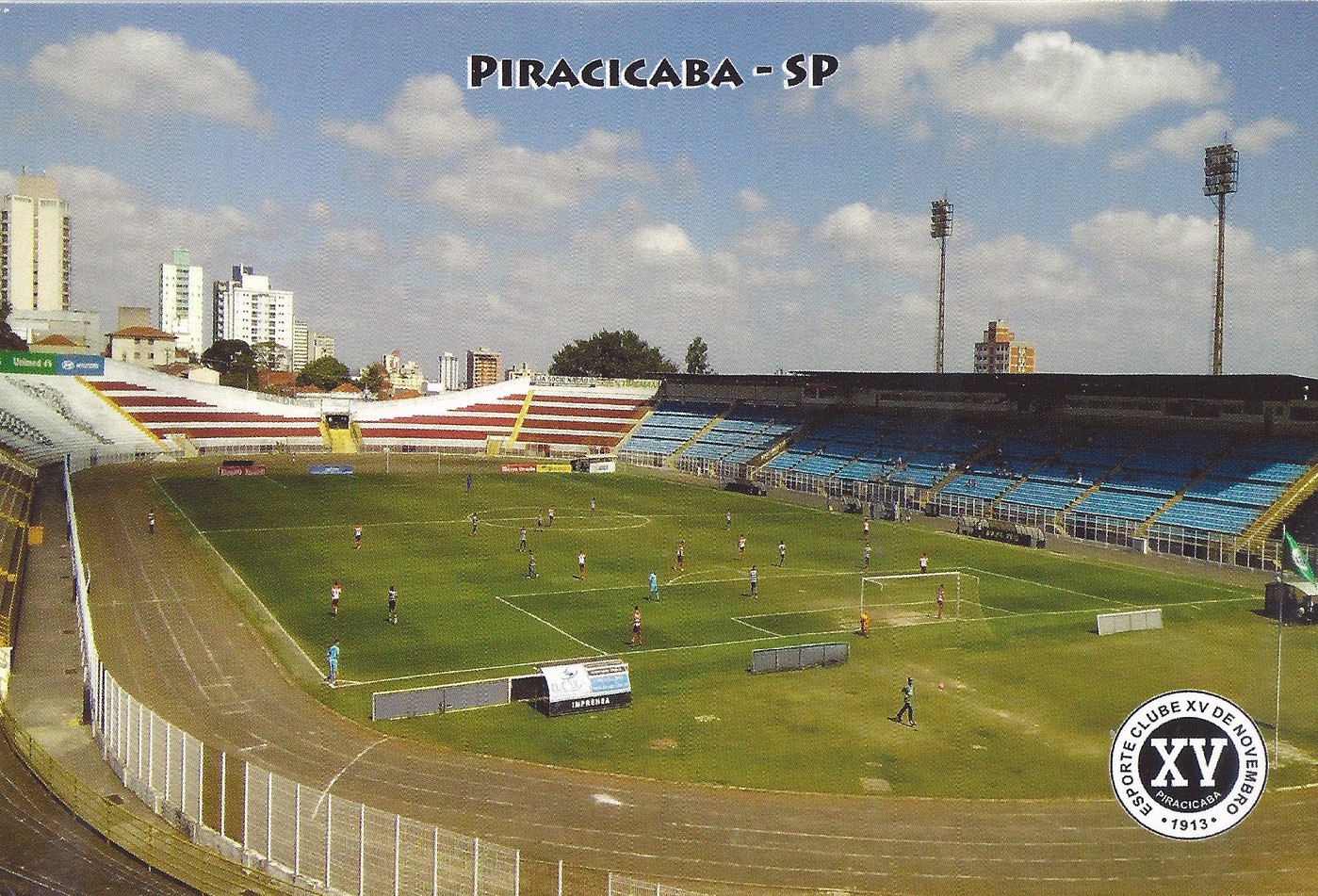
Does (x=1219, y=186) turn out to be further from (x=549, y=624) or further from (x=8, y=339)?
(x=8, y=339)

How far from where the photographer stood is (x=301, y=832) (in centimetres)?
1728

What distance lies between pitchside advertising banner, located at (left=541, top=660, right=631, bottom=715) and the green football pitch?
1.47ft

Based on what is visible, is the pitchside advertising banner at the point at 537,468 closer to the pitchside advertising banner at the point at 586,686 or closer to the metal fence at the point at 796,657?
the metal fence at the point at 796,657

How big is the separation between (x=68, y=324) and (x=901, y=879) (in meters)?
191

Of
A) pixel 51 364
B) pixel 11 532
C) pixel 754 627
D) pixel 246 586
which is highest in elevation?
pixel 51 364

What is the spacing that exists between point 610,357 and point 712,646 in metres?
148

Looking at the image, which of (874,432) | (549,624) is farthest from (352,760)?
(874,432)

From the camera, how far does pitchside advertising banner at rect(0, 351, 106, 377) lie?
103875 millimetres

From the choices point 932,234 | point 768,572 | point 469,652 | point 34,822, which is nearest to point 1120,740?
point 34,822

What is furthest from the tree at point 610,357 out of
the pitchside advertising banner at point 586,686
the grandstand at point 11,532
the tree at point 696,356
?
the pitchside advertising banner at point 586,686

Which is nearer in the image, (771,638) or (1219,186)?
(771,638)

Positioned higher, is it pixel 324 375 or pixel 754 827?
pixel 324 375

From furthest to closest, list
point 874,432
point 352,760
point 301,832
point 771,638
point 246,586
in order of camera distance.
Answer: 1. point 874,432
2. point 246,586
3. point 771,638
4. point 352,760
5. point 301,832

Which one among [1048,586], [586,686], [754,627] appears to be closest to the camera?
[586,686]
